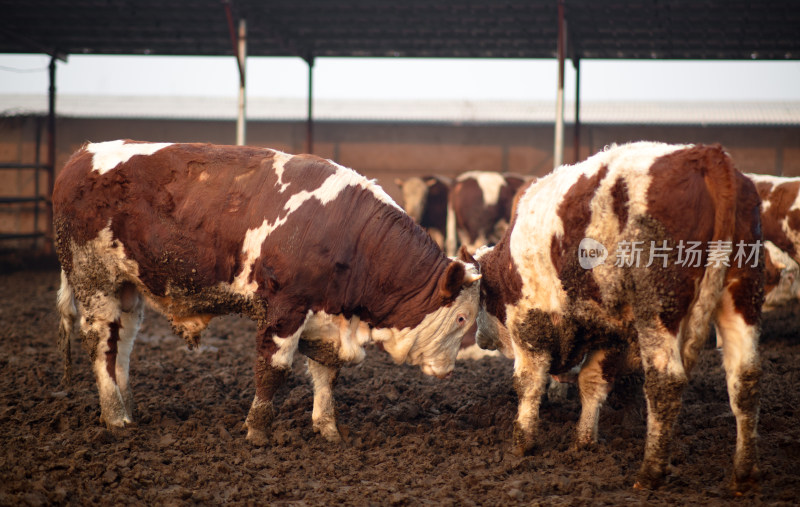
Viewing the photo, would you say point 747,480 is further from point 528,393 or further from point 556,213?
point 556,213

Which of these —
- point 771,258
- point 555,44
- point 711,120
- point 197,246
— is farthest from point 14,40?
point 711,120

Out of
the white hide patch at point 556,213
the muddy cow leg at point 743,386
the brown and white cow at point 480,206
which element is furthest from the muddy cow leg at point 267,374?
the brown and white cow at point 480,206

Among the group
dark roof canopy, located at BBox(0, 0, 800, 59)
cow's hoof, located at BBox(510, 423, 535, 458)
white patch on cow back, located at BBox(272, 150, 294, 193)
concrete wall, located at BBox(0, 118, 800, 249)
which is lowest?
cow's hoof, located at BBox(510, 423, 535, 458)

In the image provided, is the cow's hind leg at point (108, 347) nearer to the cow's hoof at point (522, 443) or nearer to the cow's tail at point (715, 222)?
the cow's hoof at point (522, 443)

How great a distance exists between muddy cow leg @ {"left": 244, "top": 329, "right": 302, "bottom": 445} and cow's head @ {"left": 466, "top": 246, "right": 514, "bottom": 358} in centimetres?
131

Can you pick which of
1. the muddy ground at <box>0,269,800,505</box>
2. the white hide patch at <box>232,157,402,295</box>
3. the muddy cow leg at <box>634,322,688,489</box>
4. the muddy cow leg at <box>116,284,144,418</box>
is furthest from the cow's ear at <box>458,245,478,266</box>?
the muddy cow leg at <box>116,284,144,418</box>

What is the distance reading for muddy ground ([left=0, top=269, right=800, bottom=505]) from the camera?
148 inches

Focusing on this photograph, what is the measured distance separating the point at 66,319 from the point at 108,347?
20.9 inches

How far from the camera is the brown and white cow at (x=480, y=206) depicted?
13.0 metres

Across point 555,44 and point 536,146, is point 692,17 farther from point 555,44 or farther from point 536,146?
point 536,146

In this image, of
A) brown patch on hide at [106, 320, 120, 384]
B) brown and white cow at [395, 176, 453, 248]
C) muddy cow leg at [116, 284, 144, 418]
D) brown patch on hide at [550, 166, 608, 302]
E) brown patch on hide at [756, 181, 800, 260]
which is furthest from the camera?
brown and white cow at [395, 176, 453, 248]

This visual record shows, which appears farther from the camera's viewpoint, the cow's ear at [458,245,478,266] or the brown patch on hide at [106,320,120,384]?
the brown patch on hide at [106,320,120,384]

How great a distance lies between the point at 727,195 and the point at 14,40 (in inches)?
528

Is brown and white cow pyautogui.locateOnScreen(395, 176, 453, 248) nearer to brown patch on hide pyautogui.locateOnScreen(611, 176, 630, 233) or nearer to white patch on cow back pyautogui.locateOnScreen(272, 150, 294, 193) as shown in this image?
white patch on cow back pyautogui.locateOnScreen(272, 150, 294, 193)
